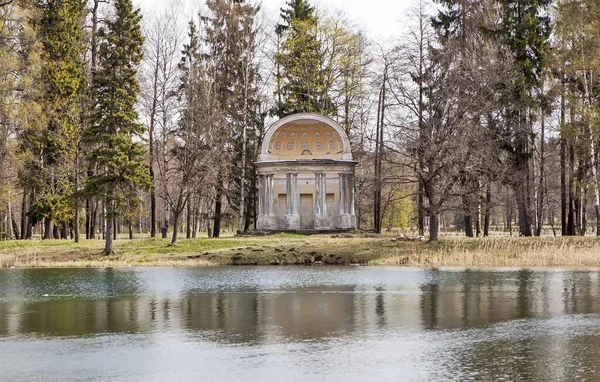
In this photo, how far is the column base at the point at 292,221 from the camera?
48.3m

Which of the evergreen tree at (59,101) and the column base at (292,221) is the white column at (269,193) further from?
the evergreen tree at (59,101)

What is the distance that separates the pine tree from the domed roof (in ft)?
48.9

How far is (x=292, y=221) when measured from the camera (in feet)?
159

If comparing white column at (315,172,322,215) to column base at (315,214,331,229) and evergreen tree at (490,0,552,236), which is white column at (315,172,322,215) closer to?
column base at (315,214,331,229)

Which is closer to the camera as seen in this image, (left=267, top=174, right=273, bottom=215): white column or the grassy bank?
the grassy bank

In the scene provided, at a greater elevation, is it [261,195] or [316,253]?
[261,195]

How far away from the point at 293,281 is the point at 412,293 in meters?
5.26

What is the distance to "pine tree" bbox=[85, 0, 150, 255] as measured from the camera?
113ft

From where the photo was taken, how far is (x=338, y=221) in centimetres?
4850

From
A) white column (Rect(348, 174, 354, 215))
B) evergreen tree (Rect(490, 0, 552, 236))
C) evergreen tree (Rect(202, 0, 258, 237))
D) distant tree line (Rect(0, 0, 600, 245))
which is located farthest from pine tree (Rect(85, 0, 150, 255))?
evergreen tree (Rect(490, 0, 552, 236))

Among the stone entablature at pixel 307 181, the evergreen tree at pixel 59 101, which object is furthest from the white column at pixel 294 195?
the evergreen tree at pixel 59 101

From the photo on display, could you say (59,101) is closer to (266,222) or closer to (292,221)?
(266,222)

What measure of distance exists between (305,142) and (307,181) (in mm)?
3124

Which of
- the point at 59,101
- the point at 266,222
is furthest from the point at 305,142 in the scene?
the point at 59,101
